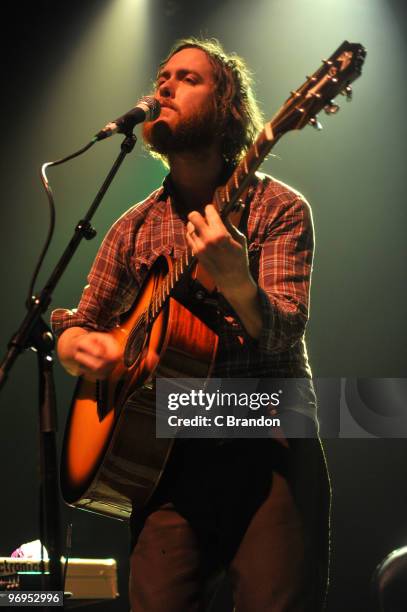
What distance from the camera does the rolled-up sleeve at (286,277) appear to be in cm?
177

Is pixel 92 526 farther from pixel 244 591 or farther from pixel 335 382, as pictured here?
pixel 244 591

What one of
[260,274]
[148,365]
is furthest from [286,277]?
[148,365]

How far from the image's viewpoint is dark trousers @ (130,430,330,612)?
5.72ft

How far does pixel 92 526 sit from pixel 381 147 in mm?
2431

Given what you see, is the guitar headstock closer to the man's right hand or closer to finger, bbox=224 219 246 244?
finger, bbox=224 219 246 244

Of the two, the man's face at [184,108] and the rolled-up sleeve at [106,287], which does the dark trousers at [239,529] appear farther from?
the man's face at [184,108]

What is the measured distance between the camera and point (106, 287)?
233cm

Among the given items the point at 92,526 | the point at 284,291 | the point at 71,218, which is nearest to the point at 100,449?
the point at 284,291

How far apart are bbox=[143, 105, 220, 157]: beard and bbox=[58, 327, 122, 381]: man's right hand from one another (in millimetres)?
624

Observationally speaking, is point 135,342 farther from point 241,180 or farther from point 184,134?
point 184,134

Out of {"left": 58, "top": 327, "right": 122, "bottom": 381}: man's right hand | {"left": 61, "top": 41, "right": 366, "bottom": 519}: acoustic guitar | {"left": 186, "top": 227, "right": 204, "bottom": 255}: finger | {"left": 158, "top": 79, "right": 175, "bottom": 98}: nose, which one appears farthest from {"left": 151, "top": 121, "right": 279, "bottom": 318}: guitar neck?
{"left": 158, "top": 79, "right": 175, "bottom": 98}: nose

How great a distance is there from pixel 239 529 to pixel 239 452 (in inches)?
7.4

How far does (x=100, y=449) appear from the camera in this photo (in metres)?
2.03

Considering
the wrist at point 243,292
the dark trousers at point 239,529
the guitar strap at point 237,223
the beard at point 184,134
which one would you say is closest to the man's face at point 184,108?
the beard at point 184,134
